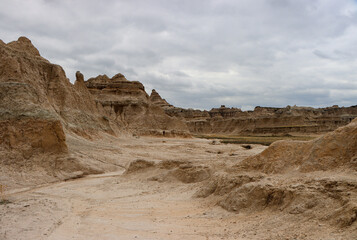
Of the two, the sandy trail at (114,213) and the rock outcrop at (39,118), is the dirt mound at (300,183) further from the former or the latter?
the rock outcrop at (39,118)

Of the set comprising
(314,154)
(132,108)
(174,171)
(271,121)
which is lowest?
(174,171)

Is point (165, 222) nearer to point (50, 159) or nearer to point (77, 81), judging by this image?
point (50, 159)

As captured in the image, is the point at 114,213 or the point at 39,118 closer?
the point at 114,213

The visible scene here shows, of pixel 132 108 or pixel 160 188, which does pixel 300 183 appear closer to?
pixel 160 188

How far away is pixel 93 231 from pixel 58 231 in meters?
0.83

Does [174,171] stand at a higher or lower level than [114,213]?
higher

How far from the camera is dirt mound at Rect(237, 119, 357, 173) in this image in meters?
8.30

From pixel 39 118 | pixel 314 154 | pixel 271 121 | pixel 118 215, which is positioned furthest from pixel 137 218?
pixel 271 121

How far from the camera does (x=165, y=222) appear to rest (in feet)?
27.4

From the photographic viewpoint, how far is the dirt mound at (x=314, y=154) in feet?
27.2

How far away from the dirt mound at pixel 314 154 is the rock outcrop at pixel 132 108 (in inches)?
1871

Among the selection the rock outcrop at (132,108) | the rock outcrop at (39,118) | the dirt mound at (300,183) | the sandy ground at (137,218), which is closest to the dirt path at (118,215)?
the sandy ground at (137,218)

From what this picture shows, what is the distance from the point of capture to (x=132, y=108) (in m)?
65.3

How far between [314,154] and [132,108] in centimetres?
5811
